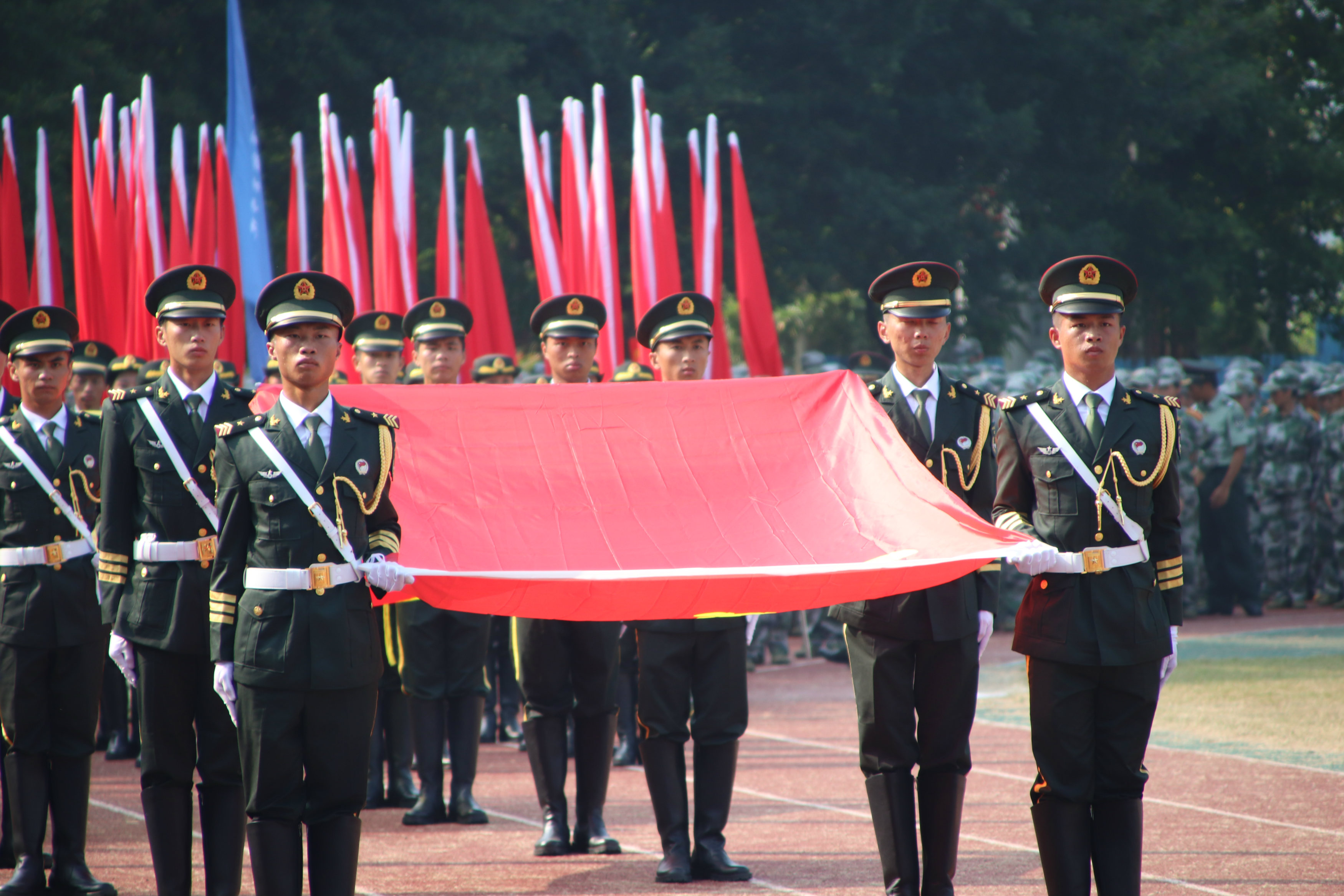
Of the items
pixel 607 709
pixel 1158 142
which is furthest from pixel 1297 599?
pixel 1158 142

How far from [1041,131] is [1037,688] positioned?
77.8ft

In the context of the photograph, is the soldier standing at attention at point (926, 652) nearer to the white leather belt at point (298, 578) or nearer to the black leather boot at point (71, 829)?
the white leather belt at point (298, 578)

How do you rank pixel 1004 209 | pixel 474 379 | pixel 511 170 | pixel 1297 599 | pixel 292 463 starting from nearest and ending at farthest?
1. pixel 292 463
2. pixel 474 379
3. pixel 1297 599
4. pixel 511 170
5. pixel 1004 209

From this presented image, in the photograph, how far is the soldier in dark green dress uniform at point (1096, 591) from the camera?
4.99 metres

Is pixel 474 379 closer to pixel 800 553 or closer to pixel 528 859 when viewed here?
pixel 528 859

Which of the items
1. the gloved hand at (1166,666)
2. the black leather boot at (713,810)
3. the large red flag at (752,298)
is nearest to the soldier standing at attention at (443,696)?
the black leather boot at (713,810)

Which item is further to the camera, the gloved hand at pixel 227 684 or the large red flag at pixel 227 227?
the large red flag at pixel 227 227

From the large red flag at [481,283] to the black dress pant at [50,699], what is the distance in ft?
22.5

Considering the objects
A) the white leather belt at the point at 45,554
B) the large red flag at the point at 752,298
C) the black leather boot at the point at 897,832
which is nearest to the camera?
the black leather boot at the point at 897,832

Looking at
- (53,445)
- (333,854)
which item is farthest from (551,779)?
(53,445)

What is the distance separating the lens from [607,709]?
6.70m

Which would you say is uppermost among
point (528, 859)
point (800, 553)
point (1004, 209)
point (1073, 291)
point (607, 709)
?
point (1004, 209)

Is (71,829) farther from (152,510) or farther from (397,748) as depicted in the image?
(397,748)

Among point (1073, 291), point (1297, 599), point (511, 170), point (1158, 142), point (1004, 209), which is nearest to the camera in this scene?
point (1073, 291)
